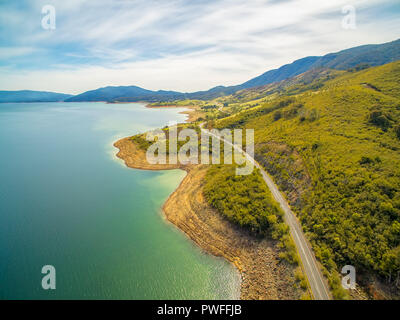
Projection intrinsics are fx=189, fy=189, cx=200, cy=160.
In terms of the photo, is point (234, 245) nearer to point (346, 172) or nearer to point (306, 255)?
point (306, 255)

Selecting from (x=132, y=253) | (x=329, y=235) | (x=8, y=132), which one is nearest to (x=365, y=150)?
(x=329, y=235)

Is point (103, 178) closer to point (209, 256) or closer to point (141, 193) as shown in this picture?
point (141, 193)

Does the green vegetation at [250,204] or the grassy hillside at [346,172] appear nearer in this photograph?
the grassy hillside at [346,172]

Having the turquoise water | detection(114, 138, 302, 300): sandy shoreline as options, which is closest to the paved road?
detection(114, 138, 302, 300): sandy shoreline

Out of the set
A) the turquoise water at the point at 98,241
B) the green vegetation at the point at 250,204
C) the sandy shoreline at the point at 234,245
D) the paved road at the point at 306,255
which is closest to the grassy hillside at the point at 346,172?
the paved road at the point at 306,255

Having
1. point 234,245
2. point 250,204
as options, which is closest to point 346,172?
point 250,204

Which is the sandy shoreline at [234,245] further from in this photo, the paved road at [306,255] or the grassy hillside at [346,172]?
the grassy hillside at [346,172]
